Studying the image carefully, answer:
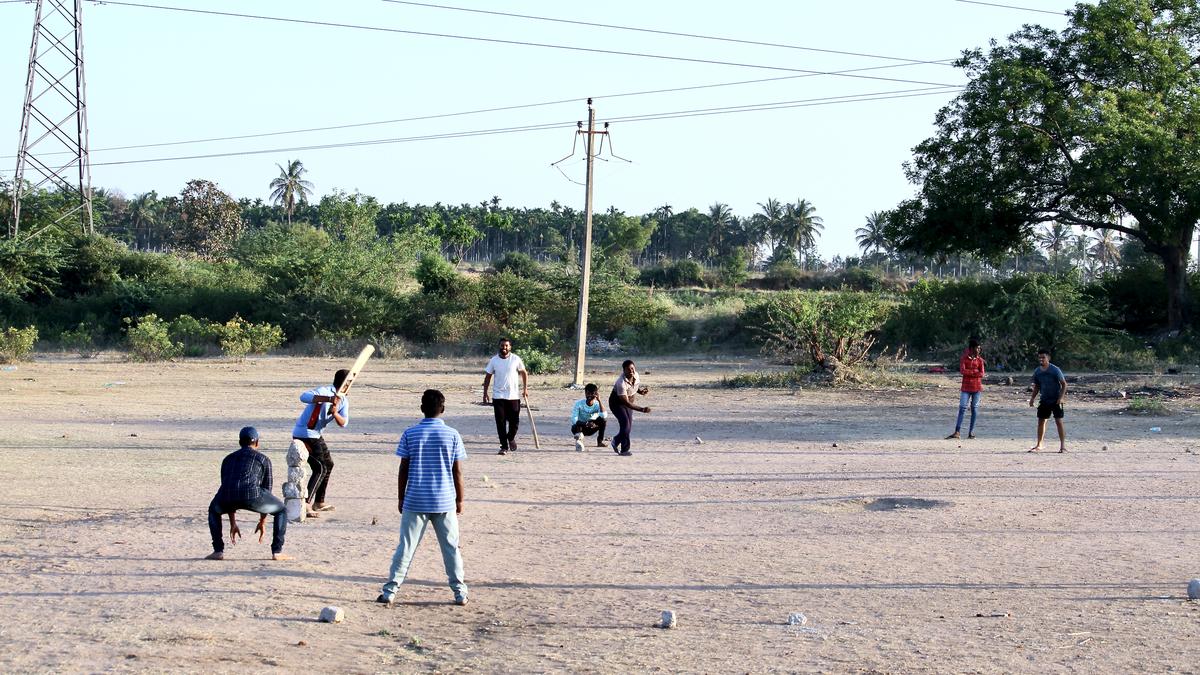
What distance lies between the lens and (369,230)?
152 feet

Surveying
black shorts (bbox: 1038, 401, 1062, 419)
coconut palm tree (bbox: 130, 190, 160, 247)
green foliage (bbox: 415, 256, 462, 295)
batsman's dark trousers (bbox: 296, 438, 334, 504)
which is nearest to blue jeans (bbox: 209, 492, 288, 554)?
batsman's dark trousers (bbox: 296, 438, 334, 504)

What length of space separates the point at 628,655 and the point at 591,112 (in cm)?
2347

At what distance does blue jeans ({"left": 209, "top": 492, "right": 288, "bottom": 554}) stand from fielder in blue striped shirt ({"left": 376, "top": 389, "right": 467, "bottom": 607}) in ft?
4.22

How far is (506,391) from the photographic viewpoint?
617 inches

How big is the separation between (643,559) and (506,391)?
6.67 meters

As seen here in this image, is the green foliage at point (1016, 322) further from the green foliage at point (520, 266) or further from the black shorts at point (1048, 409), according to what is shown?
the black shorts at point (1048, 409)

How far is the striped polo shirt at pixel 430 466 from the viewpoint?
24.6ft

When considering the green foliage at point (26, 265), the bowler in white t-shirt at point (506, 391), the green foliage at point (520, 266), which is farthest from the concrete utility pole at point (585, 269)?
the green foliage at point (26, 265)

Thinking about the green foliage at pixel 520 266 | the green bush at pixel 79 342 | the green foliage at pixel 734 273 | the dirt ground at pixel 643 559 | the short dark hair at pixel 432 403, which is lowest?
the dirt ground at pixel 643 559

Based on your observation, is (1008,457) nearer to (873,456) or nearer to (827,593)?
(873,456)

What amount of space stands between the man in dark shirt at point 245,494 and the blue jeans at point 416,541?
4.47 feet

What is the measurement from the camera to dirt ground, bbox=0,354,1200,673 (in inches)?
259

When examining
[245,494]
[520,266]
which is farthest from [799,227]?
[245,494]

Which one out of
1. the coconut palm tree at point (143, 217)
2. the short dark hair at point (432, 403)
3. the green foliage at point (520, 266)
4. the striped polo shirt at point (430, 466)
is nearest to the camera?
the striped polo shirt at point (430, 466)
